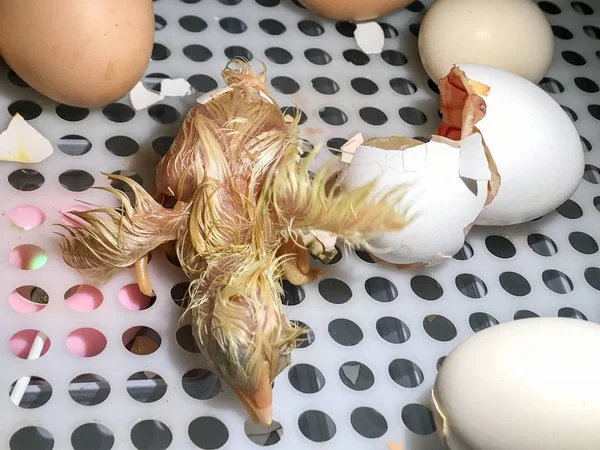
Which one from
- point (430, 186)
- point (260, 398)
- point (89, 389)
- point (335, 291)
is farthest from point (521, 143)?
point (89, 389)

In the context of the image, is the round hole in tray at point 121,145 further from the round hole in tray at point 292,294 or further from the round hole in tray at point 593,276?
the round hole in tray at point 593,276

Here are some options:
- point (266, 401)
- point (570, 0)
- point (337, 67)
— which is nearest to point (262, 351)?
point (266, 401)

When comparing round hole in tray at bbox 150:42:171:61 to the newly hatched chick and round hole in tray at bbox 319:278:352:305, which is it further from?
round hole in tray at bbox 319:278:352:305

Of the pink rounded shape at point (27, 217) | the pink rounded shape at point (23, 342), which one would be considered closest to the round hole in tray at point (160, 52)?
the pink rounded shape at point (27, 217)

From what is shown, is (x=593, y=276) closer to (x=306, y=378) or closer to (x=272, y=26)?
Answer: (x=306, y=378)

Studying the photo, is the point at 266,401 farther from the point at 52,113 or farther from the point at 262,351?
the point at 52,113

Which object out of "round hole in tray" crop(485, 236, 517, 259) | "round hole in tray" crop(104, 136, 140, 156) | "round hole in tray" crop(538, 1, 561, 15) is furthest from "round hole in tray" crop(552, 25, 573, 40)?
"round hole in tray" crop(104, 136, 140, 156)
